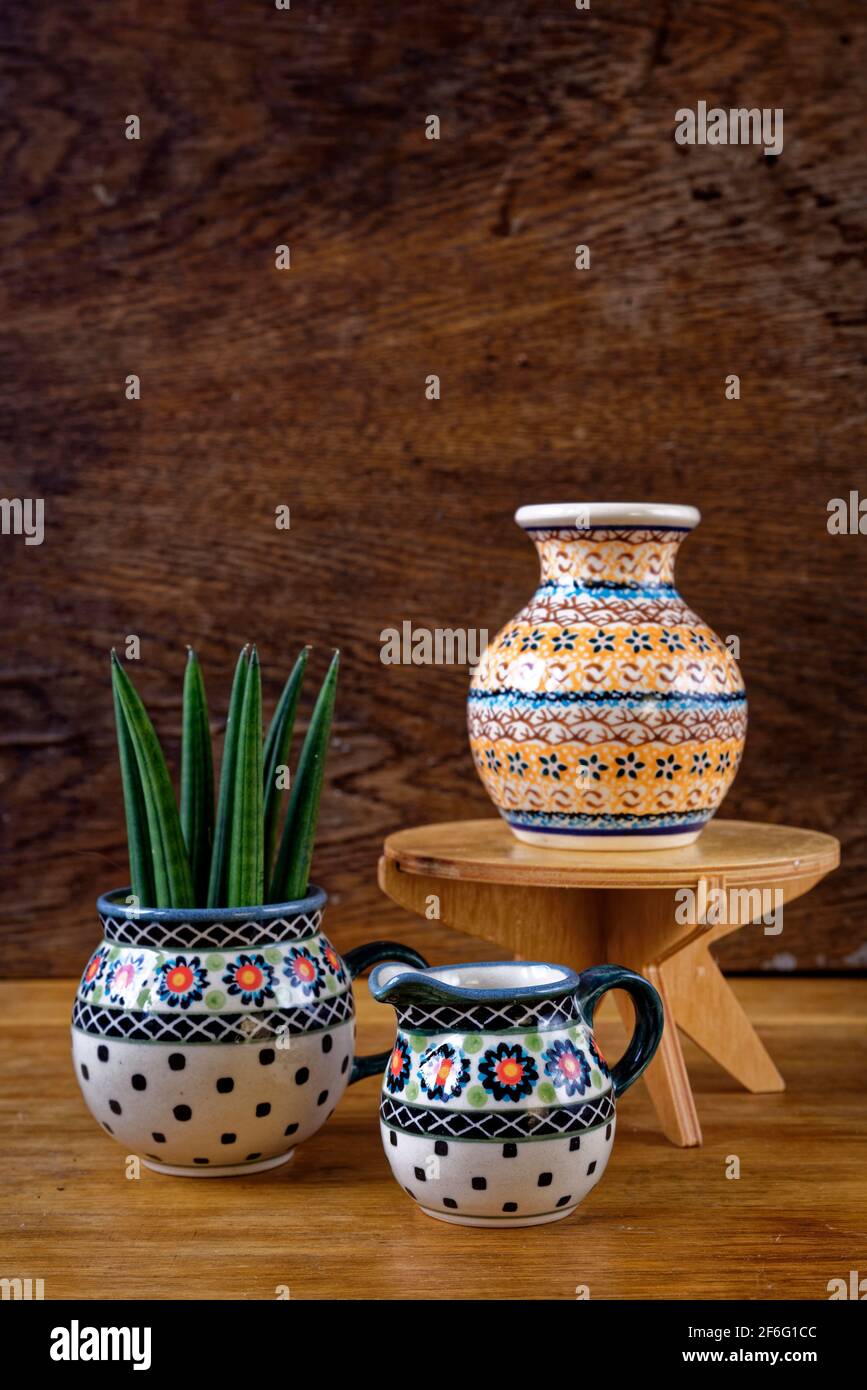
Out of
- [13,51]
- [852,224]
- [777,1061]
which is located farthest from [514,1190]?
[13,51]

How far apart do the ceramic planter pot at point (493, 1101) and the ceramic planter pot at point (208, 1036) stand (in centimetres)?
6

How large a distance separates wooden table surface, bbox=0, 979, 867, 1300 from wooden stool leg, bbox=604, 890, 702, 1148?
1 cm

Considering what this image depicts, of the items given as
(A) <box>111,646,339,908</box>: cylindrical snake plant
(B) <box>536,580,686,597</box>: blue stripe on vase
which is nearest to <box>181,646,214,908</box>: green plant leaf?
(A) <box>111,646,339,908</box>: cylindrical snake plant

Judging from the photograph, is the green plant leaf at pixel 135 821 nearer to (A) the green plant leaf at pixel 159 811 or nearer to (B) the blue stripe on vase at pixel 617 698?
(A) the green plant leaf at pixel 159 811

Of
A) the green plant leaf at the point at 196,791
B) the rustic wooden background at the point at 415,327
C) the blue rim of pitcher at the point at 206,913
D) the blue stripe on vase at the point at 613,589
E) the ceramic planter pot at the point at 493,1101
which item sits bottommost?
the ceramic planter pot at the point at 493,1101

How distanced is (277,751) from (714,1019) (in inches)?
11.7

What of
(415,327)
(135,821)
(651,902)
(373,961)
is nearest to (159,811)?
(135,821)

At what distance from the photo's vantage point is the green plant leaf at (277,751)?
0.74 m

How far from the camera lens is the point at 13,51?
1.15 meters

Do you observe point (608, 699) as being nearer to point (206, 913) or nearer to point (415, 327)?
point (206, 913)

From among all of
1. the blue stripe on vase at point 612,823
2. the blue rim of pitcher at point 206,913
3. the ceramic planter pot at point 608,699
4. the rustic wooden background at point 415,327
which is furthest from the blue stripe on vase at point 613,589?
the rustic wooden background at point 415,327

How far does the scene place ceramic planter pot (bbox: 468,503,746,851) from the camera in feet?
2.51

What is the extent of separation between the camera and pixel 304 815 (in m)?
0.73

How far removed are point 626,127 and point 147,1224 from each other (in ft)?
2.95
